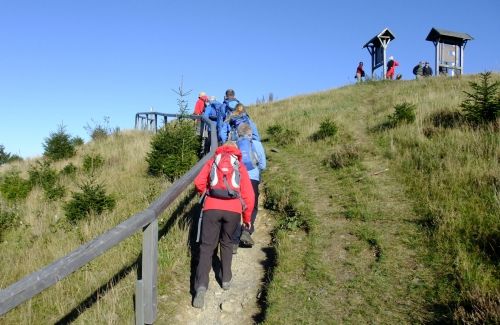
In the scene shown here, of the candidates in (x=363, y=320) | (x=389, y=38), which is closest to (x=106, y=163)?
(x=363, y=320)

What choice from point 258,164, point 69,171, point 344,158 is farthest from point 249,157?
point 69,171

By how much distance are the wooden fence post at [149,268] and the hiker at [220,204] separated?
927mm

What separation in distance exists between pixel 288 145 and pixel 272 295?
858 centimetres

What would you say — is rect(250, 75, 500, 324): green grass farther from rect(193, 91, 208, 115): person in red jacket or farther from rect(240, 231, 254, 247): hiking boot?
rect(193, 91, 208, 115): person in red jacket

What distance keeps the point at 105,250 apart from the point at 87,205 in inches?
197

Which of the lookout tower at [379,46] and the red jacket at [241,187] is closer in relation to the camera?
the red jacket at [241,187]

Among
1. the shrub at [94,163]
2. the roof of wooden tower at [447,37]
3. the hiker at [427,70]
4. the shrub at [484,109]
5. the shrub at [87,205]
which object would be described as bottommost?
the shrub at [87,205]

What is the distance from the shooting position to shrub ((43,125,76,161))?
16.9 m

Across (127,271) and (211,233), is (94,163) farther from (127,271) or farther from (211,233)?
(211,233)

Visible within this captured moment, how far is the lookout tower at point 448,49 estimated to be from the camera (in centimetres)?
2523

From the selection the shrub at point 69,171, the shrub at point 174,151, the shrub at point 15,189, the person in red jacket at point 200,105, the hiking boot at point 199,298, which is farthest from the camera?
the person in red jacket at point 200,105

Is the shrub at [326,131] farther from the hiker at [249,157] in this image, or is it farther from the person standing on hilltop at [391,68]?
the person standing on hilltop at [391,68]

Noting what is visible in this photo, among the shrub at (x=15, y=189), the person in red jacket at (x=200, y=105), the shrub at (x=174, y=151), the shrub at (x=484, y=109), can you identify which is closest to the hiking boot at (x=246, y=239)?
the shrub at (x=174, y=151)

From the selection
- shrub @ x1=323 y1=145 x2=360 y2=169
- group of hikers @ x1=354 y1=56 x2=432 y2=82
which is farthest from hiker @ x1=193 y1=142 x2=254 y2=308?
group of hikers @ x1=354 y1=56 x2=432 y2=82
